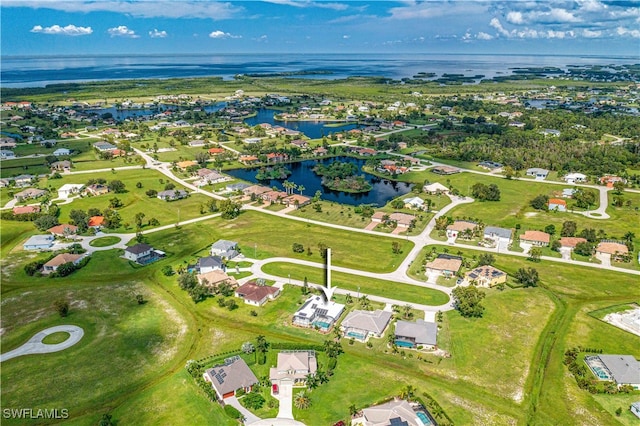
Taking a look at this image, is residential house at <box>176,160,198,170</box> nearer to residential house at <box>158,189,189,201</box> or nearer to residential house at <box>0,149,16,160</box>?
residential house at <box>158,189,189,201</box>

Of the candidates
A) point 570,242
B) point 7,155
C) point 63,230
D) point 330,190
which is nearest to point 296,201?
point 330,190

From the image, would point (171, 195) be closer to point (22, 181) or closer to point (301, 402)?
point (22, 181)

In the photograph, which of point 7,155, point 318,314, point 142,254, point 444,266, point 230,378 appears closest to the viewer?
point 230,378

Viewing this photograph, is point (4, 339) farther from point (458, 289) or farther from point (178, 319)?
point (458, 289)

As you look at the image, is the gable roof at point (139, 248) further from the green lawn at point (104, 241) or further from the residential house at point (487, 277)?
the residential house at point (487, 277)

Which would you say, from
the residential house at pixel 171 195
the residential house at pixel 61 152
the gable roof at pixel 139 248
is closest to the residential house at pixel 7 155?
the residential house at pixel 61 152

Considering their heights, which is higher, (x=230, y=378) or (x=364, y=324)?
(x=230, y=378)
